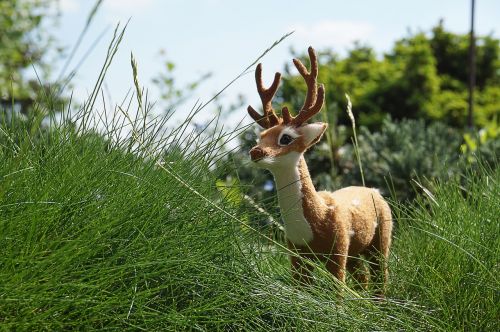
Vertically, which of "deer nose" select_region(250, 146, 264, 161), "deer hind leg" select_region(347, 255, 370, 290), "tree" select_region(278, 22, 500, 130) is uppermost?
"deer nose" select_region(250, 146, 264, 161)

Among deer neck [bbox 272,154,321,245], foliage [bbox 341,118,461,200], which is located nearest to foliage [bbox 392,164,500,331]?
deer neck [bbox 272,154,321,245]

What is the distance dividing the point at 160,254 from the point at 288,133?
0.71 m

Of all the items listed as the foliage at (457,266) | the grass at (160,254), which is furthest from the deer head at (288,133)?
the foliage at (457,266)

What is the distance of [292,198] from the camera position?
2551mm

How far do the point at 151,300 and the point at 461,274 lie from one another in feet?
3.12

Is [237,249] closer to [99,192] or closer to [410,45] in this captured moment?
[99,192]

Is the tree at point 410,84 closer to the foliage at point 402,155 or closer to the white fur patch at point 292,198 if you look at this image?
the foliage at point 402,155

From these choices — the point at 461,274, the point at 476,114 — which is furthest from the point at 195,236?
the point at 476,114

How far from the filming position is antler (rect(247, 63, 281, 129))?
2.68 m

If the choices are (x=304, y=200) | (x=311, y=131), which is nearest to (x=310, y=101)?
(x=311, y=131)

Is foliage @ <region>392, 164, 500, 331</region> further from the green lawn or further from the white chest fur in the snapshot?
the white chest fur

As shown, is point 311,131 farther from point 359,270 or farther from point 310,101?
point 359,270

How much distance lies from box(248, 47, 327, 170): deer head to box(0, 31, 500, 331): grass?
146 millimetres

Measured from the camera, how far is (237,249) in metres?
2.39
